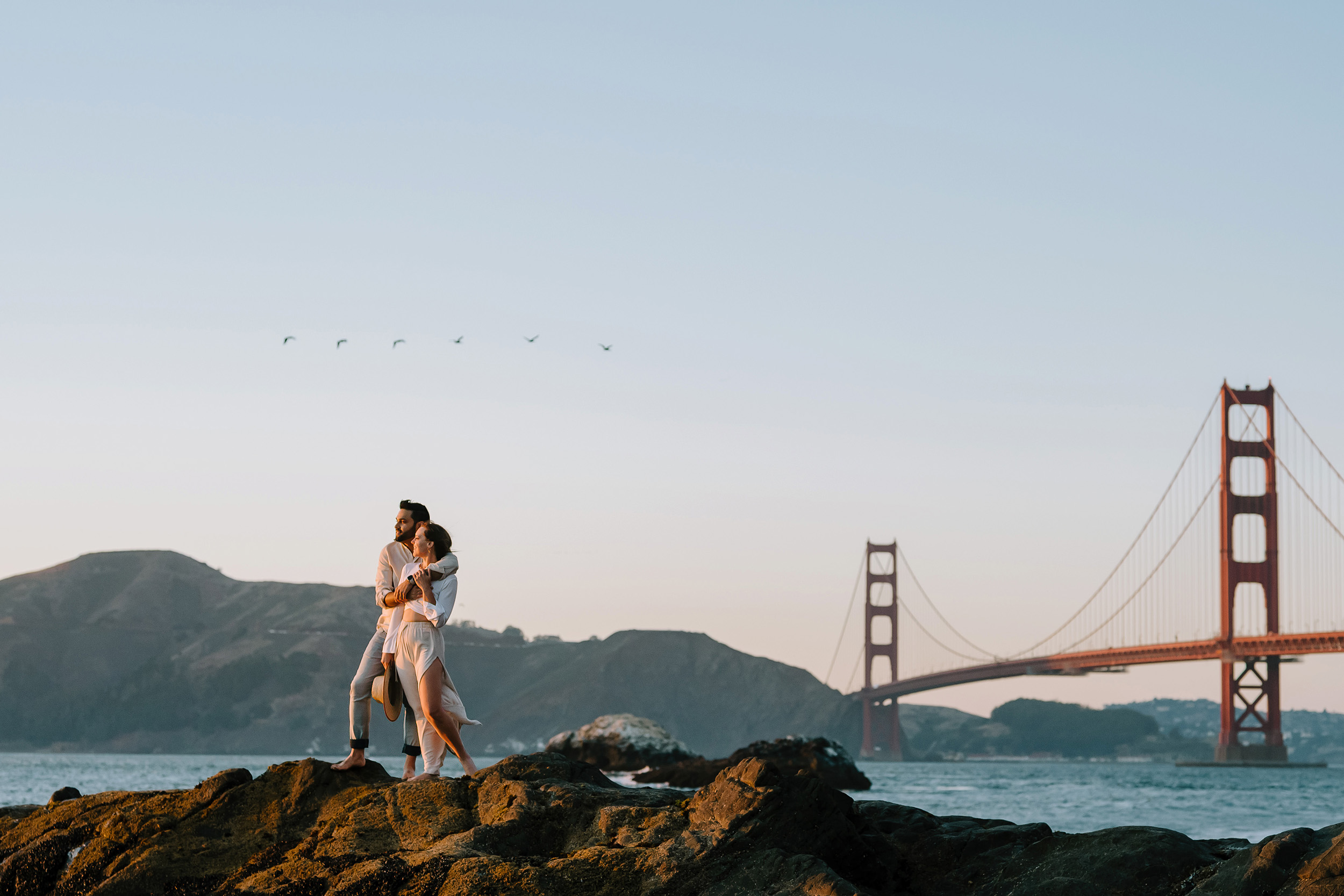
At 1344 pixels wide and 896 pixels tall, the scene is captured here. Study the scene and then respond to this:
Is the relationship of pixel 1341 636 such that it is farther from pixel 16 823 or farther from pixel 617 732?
pixel 16 823

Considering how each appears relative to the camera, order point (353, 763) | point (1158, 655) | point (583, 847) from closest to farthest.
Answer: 1. point (583, 847)
2. point (353, 763)
3. point (1158, 655)

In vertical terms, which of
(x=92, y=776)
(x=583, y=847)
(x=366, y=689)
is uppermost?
(x=366, y=689)

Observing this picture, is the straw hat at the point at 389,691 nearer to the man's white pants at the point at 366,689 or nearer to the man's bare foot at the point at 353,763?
the man's white pants at the point at 366,689

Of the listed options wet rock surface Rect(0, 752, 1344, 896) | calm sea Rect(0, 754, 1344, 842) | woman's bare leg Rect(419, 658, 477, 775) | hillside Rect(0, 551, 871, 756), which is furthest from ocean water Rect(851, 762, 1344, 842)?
hillside Rect(0, 551, 871, 756)

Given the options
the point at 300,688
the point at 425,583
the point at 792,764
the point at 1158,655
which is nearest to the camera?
the point at 425,583

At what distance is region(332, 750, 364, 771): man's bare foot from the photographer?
7941 millimetres

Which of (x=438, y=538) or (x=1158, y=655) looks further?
(x=1158, y=655)

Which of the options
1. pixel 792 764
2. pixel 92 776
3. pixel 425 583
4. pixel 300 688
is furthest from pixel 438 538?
pixel 300 688

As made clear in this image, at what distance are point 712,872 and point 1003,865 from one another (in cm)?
153

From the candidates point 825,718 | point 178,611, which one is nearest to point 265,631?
point 178,611

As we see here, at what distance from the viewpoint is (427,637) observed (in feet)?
25.7

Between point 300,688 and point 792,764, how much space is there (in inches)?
3931

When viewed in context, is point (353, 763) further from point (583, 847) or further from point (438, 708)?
point (583, 847)

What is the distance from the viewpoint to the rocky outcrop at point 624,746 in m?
43.5
